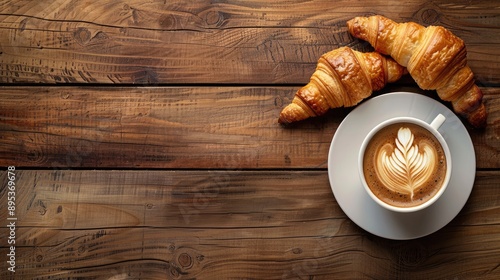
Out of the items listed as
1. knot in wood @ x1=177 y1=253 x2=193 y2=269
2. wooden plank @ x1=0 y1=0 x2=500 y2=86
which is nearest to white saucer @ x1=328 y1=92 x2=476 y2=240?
wooden plank @ x1=0 y1=0 x2=500 y2=86

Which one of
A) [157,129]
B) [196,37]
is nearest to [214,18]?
[196,37]

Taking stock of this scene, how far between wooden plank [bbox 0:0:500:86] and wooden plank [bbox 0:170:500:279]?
27 centimetres

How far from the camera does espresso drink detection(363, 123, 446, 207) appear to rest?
1391mm

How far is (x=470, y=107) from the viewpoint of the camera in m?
1.48

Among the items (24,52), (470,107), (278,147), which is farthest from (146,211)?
(470,107)

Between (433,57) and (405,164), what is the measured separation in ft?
0.93

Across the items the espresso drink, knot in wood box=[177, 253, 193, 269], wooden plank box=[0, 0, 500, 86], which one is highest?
wooden plank box=[0, 0, 500, 86]

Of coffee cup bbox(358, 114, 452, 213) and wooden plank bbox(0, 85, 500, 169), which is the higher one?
wooden plank bbox(0, 85, 500, 169)

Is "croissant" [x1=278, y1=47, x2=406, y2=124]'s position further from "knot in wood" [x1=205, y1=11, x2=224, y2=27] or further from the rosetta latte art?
"knot in wood" [x1=205, y1=11, x2=224, y2=27]

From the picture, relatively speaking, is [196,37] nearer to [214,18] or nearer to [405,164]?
[214,18]

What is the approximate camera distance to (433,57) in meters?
1.44

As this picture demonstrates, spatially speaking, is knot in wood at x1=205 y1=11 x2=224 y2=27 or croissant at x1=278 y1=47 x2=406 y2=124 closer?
croissant at x1=278 y1=47 x2=406 y2=124

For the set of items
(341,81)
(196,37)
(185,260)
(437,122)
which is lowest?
(185,260)

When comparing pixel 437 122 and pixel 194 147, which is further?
pixel 194 147
